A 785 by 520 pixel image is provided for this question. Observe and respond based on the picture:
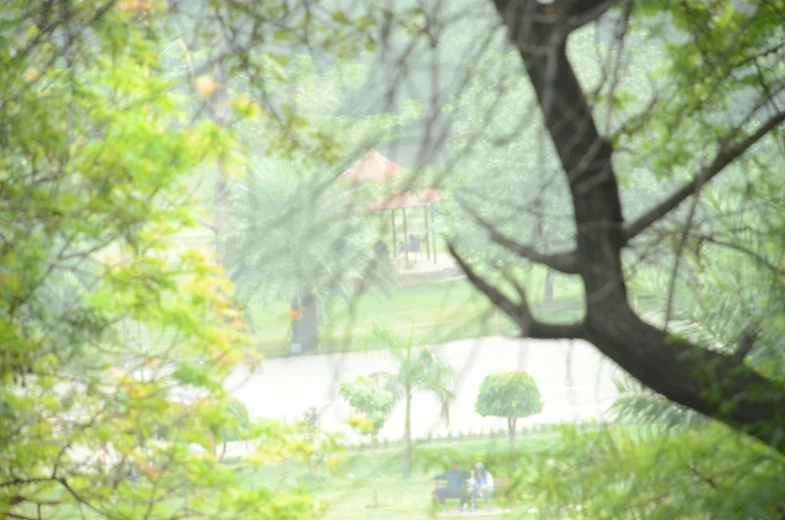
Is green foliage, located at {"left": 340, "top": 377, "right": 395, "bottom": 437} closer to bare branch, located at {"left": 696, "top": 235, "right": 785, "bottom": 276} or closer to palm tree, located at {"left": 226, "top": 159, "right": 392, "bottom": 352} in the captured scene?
palm tree, located at {"left": 226, "top": 159, "right": 392, "bottom": 352}

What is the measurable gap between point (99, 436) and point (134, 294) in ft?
0.94

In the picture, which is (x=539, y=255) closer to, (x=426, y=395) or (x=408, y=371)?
(x=408, y=371)

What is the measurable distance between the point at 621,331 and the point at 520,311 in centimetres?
13

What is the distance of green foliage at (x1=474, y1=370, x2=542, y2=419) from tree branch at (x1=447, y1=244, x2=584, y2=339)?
2.31 meters

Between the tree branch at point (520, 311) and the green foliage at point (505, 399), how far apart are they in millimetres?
2311

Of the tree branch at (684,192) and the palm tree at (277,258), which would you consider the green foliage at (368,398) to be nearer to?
the palm tree at (277,258)

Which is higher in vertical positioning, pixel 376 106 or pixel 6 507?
pixel 376 106

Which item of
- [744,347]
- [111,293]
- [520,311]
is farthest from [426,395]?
[520,311]

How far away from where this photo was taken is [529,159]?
2166 mm

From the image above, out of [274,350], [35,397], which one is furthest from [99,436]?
[274,350]

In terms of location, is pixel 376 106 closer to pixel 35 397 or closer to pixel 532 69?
pixel 532 69

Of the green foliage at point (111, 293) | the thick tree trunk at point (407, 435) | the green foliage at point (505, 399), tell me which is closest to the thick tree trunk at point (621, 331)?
the green foliage at point (111, 293)

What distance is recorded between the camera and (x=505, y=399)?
124 inches

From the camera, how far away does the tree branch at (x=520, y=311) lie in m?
0.81
